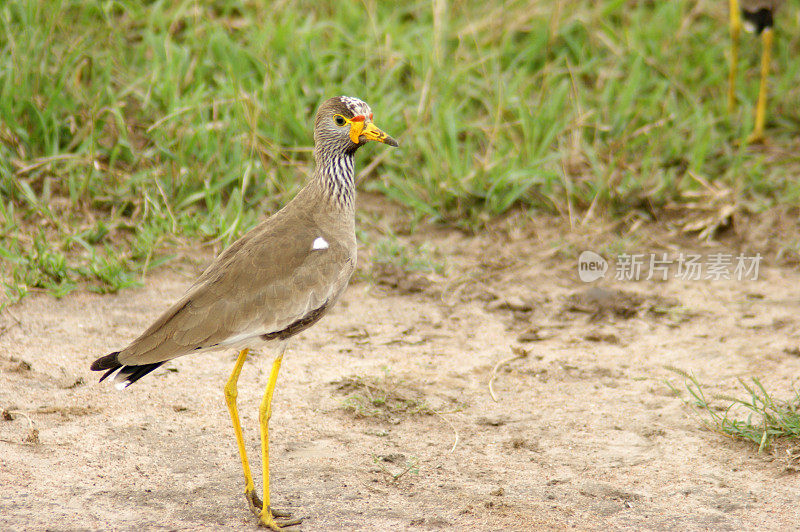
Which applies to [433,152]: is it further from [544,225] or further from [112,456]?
[112,456]

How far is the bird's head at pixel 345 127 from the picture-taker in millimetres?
3859

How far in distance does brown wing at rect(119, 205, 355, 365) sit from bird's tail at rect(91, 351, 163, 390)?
0.05m

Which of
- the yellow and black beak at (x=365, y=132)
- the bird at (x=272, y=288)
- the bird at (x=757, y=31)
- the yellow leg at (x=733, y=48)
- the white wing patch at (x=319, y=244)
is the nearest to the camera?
the bird at (x=272, y=288)

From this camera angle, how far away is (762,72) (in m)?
6.78

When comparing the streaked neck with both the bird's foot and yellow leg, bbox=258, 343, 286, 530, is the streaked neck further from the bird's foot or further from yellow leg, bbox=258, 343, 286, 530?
the bird's foot

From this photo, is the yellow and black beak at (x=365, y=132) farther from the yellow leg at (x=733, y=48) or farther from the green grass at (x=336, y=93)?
the yellow leg at (x=733, y=48)

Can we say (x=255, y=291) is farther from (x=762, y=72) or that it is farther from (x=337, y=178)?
(x=762, y=72)

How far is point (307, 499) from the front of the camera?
11.5 feet

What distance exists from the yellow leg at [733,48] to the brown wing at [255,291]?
166 inches

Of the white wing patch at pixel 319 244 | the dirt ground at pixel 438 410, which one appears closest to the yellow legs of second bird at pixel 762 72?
the dirt ground at pixel 438 410

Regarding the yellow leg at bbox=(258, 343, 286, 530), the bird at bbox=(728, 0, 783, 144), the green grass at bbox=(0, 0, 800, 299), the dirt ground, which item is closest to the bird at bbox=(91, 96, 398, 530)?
the yellow leg at bbox=(258, 343, 286, 530)

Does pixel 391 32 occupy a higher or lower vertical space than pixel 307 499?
higher

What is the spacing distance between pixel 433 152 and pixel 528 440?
104 inches

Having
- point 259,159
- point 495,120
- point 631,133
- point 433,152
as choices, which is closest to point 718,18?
point 631,133
